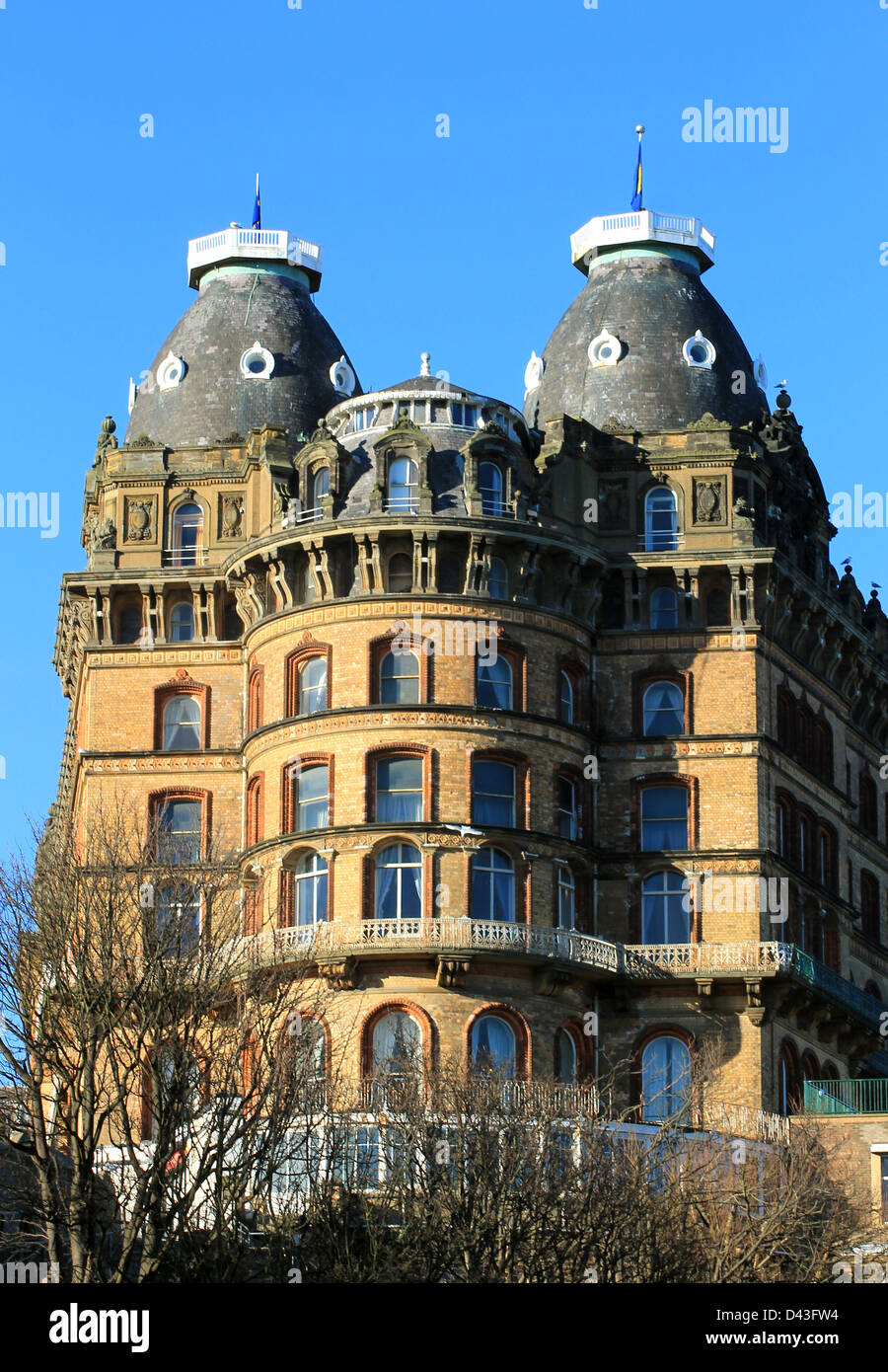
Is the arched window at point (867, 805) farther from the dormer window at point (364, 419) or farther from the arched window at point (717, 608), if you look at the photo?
the dormer window at point (364, 419)

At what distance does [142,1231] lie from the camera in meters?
59.3

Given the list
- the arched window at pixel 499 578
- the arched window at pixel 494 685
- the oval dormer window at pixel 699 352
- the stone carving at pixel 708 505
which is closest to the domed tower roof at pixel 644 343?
the oval dormer window at pixel 699 352

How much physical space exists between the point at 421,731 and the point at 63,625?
1926 cm

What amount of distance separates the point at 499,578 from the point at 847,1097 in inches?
682

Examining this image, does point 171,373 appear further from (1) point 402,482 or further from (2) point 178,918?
(2) point 178,918

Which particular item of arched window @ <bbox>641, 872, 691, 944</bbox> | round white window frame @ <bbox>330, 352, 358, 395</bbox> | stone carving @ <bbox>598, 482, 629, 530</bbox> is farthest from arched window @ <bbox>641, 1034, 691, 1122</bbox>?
round white window frame @ <bbox>330, 352, 358, 395</bbox>

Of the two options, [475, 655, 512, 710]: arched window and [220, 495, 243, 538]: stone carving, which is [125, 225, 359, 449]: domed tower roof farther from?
[475, 655, 512, 710]: arched window

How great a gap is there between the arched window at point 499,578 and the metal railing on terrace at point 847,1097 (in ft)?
50.7

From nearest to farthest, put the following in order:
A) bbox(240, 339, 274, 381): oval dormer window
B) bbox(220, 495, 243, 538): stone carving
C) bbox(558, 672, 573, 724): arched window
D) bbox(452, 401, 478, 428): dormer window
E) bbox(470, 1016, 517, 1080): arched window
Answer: bbox(470, 1016, 517, 1080): arched window → bbox(558, 672, 573, 724): arched window → bbox(452, 401, 478, 428): dormer window → bbox(220, 495, 243, 538): stone carving → bbox(240, 339, 274, 381): oval dormer window

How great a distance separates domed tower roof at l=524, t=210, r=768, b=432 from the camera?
8550 centimetres

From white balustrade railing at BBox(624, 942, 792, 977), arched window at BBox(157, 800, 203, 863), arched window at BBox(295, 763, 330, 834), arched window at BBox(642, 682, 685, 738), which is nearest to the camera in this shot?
arched window at BBox(295, 763, 330, 834)

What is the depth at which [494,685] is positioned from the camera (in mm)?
76625

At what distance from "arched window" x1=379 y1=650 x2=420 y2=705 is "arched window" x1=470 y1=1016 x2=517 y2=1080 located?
28.3 ft

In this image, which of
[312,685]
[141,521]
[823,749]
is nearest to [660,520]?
[823,749]
